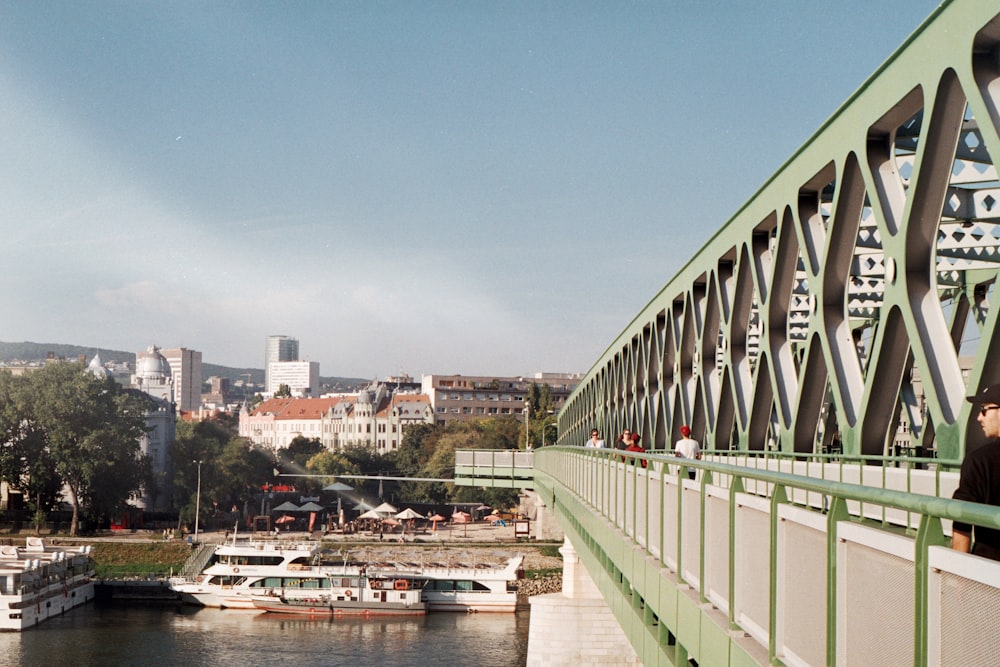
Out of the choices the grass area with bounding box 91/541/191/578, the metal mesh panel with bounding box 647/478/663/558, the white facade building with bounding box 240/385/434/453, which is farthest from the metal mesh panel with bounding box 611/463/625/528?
the white facade building with bounding box 240/385/434/453

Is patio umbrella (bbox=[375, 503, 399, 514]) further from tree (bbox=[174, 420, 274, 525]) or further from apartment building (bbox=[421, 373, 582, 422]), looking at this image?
apartment building (bbox=[421, 373, 582, 422])

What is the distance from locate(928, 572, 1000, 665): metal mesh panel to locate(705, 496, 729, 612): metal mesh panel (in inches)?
143

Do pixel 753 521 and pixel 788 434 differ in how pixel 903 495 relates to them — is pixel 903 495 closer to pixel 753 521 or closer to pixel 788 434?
pixel 753 521

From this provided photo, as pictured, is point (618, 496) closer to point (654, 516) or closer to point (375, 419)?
point (654, 516)

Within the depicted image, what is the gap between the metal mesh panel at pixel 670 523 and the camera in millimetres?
9673

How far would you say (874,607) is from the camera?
4.38 m

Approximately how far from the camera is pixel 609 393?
46.8 metres

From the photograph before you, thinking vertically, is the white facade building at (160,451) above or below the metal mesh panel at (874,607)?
below

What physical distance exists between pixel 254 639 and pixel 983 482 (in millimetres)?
54094

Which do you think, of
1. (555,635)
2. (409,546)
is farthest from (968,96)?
(409,546)

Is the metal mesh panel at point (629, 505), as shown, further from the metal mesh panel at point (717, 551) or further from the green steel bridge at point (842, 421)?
the metal mesh panel at point (717, 551)

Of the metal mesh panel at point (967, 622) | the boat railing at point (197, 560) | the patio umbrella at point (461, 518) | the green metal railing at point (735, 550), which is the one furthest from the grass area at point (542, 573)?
the metal mesh panel at point (967, 622)

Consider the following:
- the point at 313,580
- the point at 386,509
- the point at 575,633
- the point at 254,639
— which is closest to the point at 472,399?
the point at 386,509

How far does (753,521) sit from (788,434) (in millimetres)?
10946
